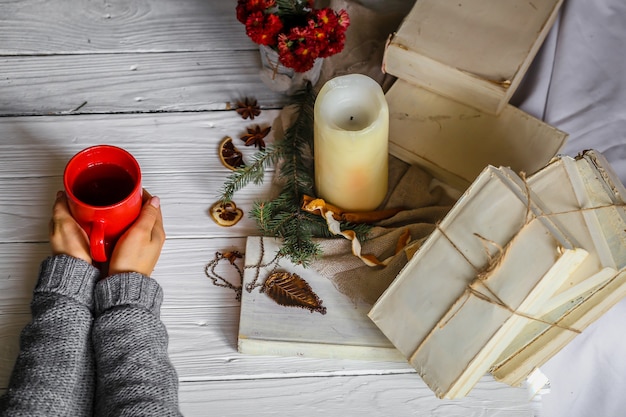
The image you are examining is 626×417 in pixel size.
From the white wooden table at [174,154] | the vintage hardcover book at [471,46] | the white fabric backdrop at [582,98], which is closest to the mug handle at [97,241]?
the white wooden table at [174,154]

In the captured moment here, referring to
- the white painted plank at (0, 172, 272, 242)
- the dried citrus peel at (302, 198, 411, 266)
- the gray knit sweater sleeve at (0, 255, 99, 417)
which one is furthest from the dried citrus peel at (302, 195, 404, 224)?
the gray knit sweater sleeve at (0, 255, 99, 417)

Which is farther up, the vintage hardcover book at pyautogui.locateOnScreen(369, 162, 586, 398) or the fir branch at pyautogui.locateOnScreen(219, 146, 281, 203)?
the vintage hardcover book at pyautogui.locateOnScreen(369, 162, 586, 398)

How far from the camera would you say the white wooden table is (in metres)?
0.90

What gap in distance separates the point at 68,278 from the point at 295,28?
45 centimetres

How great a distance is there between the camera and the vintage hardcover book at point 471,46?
95 cm

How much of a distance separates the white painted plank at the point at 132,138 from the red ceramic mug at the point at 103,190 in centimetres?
14

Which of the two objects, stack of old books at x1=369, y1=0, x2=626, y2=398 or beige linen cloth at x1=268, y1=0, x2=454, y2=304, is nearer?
stack of old books at x1=369, y1=0, x2=626, y2=398

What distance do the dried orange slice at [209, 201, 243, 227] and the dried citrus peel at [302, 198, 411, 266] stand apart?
0.11m

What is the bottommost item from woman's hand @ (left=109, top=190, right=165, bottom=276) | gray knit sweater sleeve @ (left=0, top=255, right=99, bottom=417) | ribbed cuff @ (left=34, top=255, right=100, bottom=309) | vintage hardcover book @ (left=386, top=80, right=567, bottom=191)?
gray knit sweater sleeve @ (left=0, top=255, right=99, bottom=417)

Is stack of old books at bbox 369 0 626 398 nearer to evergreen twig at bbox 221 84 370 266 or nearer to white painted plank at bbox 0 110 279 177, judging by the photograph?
evergreen twig at bbox 221 84 370 266

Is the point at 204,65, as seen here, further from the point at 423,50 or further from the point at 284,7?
the point at 423,50

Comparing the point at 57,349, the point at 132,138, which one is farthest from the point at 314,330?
the point at 132,138

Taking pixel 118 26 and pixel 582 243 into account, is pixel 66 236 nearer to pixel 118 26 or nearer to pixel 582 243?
pixel 118 26

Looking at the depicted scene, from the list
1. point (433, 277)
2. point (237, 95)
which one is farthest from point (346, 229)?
point (237, 95)
